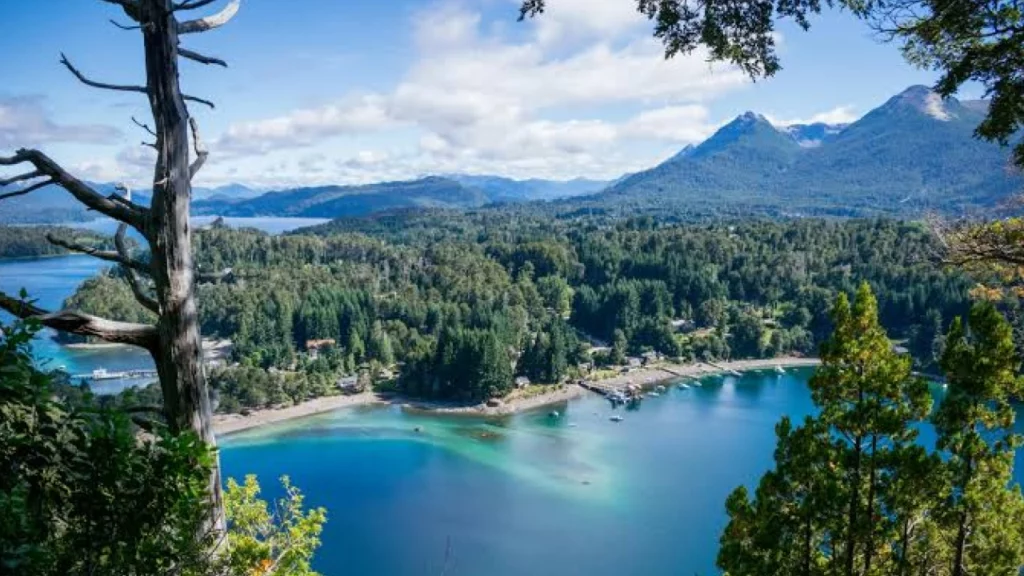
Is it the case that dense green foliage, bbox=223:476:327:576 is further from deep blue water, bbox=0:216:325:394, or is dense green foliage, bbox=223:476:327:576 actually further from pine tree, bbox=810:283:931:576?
pine tree, bbox=810:283:931:576

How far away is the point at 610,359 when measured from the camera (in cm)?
4969

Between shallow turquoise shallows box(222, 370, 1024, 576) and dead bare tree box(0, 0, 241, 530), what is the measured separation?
1323 cm

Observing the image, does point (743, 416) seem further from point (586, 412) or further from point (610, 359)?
point (610, 359)

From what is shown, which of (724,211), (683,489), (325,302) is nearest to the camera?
(683,489)

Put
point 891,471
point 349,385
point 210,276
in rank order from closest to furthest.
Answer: point 210,276 < point 891,471 < point 349,385

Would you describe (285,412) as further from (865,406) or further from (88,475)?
(88,475)

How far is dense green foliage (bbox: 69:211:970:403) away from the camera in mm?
44094

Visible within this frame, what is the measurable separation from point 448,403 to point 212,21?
39015 mm

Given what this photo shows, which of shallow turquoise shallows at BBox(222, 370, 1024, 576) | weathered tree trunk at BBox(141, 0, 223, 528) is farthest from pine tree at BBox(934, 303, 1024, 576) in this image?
shallow turquoise shallows at BBox(222, 370, 1024, 576)

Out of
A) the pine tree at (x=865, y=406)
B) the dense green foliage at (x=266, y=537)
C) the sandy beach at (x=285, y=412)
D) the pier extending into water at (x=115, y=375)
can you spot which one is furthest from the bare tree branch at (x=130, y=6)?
the pier extending into water at (x=115, y=375)

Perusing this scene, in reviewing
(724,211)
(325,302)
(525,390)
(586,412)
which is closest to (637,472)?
(586,412)

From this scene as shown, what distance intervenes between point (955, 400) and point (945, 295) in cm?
5272

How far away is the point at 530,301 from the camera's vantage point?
61219 mm

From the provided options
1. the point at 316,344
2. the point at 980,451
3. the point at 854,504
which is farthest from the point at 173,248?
the point at 316,344
